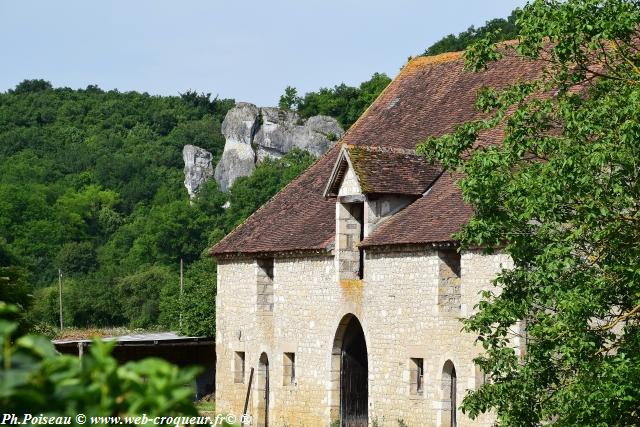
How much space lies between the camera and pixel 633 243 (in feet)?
40.3

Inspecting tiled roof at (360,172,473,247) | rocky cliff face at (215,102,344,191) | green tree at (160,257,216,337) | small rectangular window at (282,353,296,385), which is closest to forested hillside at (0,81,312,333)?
rocky cliff face at (215,102,344,191)

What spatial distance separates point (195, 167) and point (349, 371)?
85602mm

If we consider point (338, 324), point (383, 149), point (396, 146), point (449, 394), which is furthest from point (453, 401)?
point (396, 146)

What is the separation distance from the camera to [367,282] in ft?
68.2

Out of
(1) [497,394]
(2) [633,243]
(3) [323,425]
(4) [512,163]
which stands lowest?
(3) [323,425]

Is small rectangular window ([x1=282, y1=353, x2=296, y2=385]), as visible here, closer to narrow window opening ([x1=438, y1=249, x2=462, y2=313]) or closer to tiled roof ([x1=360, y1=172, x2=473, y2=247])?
tiled roof ([x1=360, y1=172, x2=473, y2=247])

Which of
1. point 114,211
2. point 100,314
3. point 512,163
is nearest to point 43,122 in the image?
point 114,211

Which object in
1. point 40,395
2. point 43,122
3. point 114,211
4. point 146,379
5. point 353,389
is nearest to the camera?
point 40,395

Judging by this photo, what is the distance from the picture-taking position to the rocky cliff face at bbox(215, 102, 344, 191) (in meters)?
87.8

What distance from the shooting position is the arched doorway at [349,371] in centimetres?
2161

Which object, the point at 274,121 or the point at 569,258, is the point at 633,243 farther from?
the point at 274,121

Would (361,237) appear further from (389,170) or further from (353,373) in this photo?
(353,373)

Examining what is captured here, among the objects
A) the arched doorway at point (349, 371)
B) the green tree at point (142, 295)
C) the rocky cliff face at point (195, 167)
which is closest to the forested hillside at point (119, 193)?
the green tree at point (142, 295)

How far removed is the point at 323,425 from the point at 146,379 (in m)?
18.5
